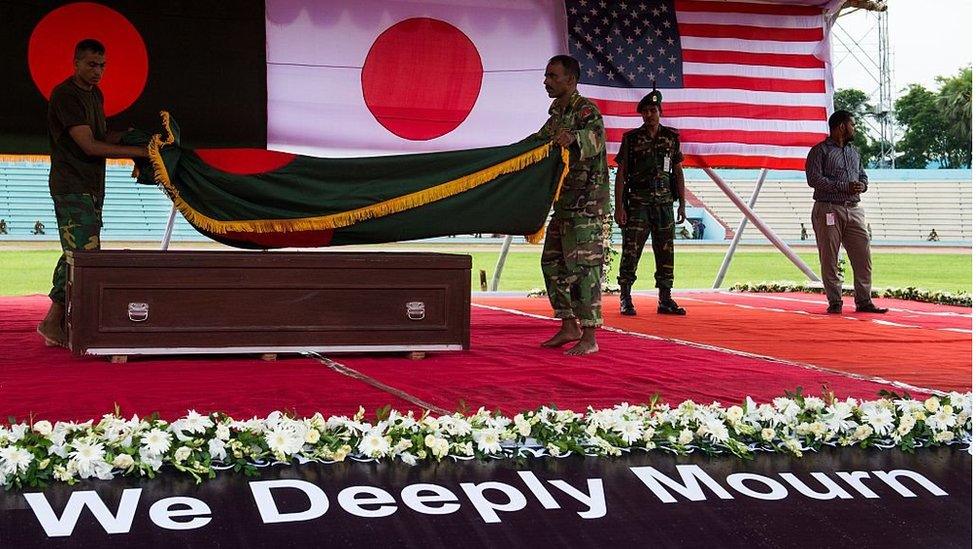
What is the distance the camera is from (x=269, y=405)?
322 cm

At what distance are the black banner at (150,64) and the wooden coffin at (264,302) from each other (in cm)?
289

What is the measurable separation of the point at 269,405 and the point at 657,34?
583cm

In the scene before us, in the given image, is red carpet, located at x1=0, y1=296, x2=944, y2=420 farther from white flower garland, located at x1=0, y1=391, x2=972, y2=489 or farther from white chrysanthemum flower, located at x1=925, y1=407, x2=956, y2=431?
white chrysanthemum flower, located at x1=925, y1=407, x2=956, y2=431

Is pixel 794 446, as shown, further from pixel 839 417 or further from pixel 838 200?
pixel 838 200

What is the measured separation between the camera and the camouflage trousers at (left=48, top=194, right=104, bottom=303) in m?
4.67

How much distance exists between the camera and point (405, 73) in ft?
24.8

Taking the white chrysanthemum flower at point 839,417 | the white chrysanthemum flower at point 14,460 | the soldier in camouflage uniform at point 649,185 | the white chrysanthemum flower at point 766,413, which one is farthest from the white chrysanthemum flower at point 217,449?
the soldier in camouflage uniform at point 649,185

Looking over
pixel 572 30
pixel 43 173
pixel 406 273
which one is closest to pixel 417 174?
pixel 406 273

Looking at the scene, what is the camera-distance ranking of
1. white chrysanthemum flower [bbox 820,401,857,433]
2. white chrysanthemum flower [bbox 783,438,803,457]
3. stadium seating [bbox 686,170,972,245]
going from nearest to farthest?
white chrysanthemum flower [bbox 783,438,803,457], white chrysanthemum flower [bbox 820,401,857,433], stadium seating [bbox 686,170,972,245]

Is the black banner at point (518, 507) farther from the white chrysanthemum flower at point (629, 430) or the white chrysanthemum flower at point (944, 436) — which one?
the white chrysanthemum flower at point (944, 436)

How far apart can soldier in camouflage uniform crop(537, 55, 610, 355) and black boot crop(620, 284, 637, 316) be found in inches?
96.9

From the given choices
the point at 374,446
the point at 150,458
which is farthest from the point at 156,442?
the point at 374,446

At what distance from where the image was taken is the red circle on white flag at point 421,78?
7.52 meters

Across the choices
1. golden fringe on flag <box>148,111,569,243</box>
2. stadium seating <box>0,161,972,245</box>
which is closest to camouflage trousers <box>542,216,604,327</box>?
golden fringe on flag <box>148,111,569,243</box>
